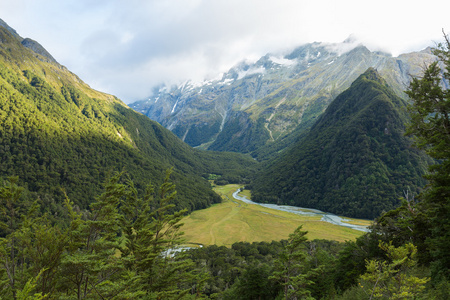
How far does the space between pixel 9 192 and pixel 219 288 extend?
5882cm

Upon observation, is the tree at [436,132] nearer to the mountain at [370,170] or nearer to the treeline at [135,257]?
the treeline at [135,257]

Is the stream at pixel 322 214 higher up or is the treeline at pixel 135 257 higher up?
the treeline at pixel 135 257

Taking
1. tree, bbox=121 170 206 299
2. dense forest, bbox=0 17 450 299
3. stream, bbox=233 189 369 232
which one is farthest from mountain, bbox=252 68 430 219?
tree, bbox=121 170 206 299

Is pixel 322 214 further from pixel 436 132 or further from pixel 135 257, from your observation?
pixel 135 257

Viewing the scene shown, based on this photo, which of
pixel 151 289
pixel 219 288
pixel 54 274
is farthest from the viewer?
pixel 219 288

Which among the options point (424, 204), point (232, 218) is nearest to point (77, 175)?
point (232, 218)

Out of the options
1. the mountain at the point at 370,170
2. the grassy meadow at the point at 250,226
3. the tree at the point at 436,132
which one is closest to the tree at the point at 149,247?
the tree at the point at 436,132

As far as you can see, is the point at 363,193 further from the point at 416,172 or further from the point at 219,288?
the point at 219,288

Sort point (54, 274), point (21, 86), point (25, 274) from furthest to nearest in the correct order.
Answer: point (21, 86) → point (25, 274) → point (54, 274)

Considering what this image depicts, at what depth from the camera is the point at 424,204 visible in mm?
22016

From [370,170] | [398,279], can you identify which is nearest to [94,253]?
[398,279]

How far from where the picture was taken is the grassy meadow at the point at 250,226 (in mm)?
111750

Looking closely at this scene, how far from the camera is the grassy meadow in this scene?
367ft

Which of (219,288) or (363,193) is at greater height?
(363,193)
